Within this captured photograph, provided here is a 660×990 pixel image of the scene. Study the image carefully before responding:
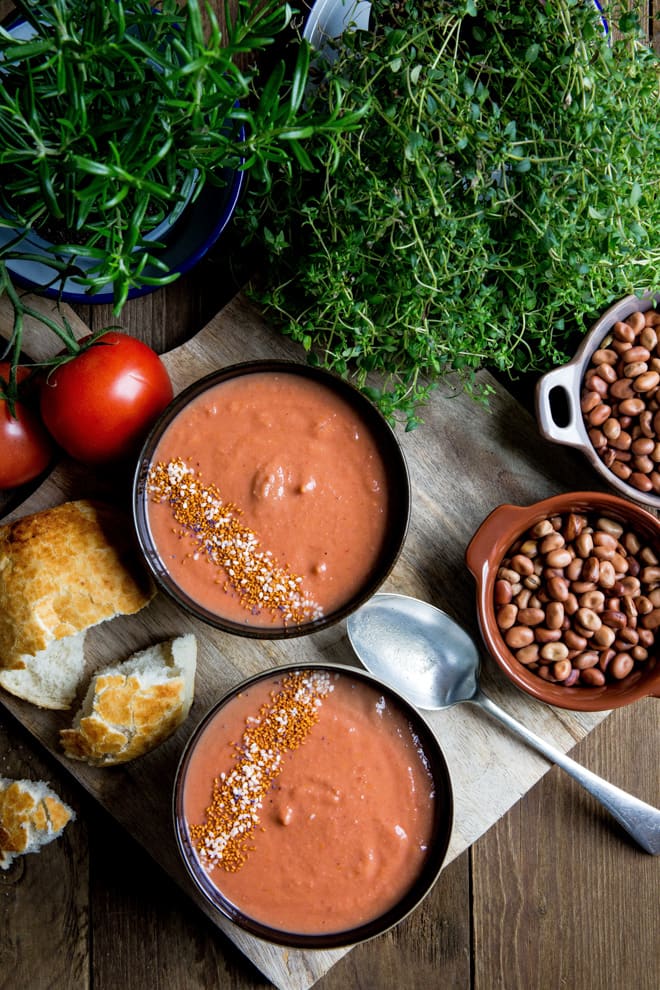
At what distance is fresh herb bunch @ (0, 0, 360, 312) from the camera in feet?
4.33

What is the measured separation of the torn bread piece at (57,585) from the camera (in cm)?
205

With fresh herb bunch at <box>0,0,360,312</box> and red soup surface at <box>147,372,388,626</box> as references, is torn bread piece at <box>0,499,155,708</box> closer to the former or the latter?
red soup surface at <box>147,372,388,626</box>

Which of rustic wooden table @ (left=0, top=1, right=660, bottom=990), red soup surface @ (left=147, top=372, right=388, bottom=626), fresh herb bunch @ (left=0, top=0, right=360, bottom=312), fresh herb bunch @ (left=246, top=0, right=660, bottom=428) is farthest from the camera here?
rustic wooden table @ (left=0, top=1, right=660, bottom=990)

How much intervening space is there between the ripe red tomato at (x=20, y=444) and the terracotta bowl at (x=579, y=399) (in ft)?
4.05

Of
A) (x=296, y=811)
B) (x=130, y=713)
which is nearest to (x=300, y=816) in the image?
(x=296, y=811)

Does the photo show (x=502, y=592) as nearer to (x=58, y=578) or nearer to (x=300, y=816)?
(x=300, y=816)

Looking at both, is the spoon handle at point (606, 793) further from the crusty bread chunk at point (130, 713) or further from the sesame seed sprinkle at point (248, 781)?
the crusty bread chunk at point (130, 713)

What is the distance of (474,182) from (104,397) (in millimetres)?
947

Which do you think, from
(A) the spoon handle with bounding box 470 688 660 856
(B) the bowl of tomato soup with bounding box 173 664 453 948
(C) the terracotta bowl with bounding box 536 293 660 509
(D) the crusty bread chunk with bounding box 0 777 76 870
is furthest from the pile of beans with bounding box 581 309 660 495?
(D) the crusty bread chunk with bounding box 0 777 76 870

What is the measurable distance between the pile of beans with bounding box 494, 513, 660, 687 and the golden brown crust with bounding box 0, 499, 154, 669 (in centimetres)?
94

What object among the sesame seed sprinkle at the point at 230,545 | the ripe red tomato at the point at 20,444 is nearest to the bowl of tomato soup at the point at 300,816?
the sesame seed sprinkle at the point at 230,545

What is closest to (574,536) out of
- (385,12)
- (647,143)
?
(647,143)

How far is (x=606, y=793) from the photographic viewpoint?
7.29 feet

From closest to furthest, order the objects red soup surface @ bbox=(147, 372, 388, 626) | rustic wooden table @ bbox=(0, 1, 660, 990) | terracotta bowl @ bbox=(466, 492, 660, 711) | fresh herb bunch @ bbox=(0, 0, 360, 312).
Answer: fresh herb bunch @ bbox=(0, 0, 360, 312) < red soup surface @ bbox=(147, 372, 388, 626) < terracotta bowl @ bbox=(466, 492, 660, 711) < rustic wooden table @ bbox=(0, 1, 660, 990)
